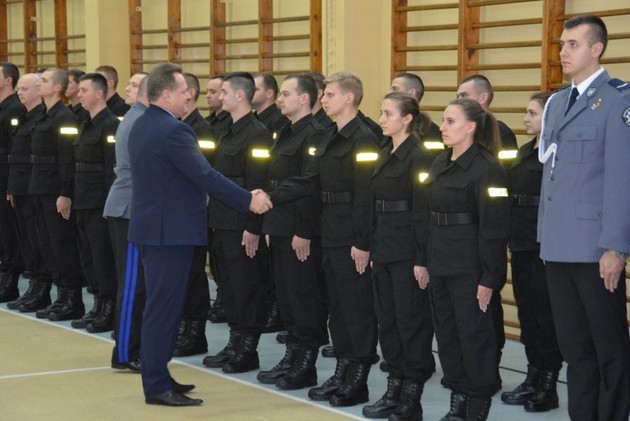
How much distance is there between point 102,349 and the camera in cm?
660

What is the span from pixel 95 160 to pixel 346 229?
249 centimetres

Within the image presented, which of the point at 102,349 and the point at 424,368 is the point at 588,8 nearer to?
the point at 424,368

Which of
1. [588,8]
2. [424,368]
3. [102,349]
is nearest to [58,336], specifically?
[102,349]

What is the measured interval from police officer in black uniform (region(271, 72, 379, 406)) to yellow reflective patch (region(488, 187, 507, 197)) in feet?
2.76

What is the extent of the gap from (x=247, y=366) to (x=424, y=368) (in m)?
1.46

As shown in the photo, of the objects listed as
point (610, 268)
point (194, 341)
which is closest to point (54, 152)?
point (194, 341)

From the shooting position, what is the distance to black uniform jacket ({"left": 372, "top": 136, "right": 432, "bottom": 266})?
16.1 feet

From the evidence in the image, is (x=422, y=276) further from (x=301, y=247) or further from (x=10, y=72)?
(x=10, y=72)

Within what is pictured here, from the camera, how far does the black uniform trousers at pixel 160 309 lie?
204 inches

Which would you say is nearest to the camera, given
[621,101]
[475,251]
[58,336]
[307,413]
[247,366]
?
[621,101]

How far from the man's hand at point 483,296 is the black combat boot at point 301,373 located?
4.47 ft

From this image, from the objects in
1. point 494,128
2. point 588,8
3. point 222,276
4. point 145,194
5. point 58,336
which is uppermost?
point 588,8

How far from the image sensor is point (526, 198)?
5.51 meters

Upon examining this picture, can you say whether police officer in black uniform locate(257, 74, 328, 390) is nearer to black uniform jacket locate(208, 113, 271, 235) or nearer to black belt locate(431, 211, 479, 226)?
black uniform jacket locate(208, 113, 271, 235)
